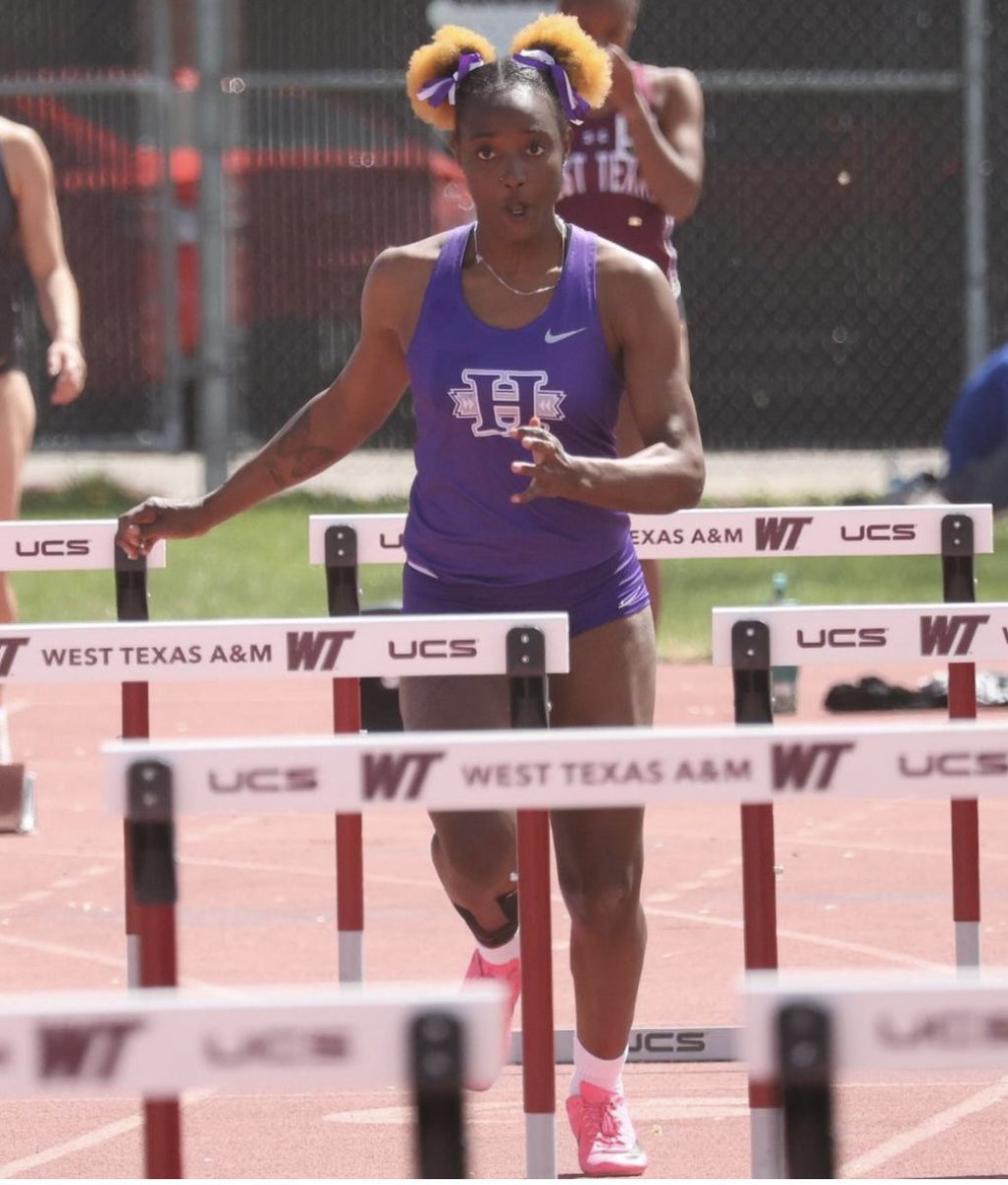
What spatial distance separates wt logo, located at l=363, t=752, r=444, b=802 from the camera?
10.9 feet

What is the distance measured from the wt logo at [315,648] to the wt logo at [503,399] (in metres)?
0.50

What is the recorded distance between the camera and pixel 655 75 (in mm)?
7500

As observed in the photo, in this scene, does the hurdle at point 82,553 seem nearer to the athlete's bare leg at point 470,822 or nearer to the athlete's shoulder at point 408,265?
the athlete's bare leg at point 470,822

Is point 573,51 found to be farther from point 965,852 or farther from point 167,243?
point 167,243

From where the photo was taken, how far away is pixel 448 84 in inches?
197

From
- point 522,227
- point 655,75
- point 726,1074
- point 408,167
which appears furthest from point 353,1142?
point 408,167

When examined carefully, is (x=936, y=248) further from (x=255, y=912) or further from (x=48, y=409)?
(x=255, y=912)

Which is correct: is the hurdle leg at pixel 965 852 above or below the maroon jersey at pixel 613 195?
below

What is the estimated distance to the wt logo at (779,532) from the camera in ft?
19.8

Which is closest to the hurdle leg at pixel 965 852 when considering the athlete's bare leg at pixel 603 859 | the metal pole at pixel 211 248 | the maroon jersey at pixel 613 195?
the athlete's bare leg at pixel 603 859

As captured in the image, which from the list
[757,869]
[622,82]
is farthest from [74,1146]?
[622,82]

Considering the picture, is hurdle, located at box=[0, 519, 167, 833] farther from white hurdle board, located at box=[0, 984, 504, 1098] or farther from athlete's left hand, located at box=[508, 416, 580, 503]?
white hurdle board, located at box=[0, 984, 504, 1098]

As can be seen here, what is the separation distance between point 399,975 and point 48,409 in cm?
947

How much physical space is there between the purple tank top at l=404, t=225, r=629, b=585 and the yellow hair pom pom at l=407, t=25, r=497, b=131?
233 mm
